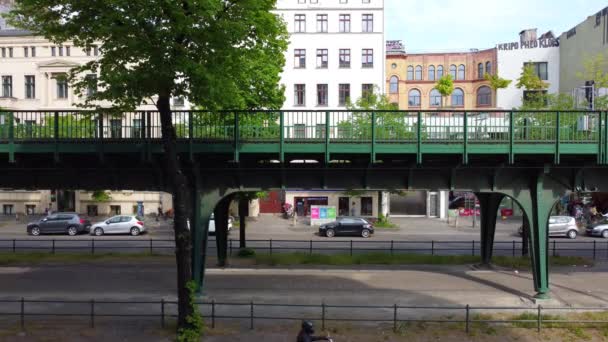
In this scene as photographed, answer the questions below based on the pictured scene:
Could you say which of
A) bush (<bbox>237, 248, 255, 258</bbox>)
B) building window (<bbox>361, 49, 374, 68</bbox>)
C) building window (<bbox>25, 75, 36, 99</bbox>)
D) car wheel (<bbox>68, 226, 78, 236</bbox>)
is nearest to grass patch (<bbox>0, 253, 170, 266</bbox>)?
bush (<bbox>237, 248, 255, 258</bbox>)

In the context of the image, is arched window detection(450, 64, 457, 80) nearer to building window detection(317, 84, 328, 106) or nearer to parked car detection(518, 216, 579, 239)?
building window detection(317, 84, 328, 106)

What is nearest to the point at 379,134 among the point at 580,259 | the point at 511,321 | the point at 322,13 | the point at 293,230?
the point at 511,321

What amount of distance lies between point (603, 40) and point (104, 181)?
48.0 metres

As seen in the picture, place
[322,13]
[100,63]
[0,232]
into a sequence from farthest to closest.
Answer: [322,13], [0,232], [100,63]

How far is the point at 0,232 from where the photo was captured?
3822 centimetres

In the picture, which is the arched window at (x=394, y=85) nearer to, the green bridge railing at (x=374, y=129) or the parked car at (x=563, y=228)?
the parked car at (x=563, y=228)

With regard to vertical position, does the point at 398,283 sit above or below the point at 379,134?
below

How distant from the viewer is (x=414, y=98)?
63219 millimetres

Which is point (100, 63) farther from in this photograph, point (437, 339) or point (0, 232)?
point (0, 232)

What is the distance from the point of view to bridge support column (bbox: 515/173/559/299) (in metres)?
17.5

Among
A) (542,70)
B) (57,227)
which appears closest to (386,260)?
(57,227)

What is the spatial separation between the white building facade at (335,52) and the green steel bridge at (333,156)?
1131 inches

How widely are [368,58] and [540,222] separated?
104ft

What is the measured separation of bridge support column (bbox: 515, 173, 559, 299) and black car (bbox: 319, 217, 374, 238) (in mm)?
18871
